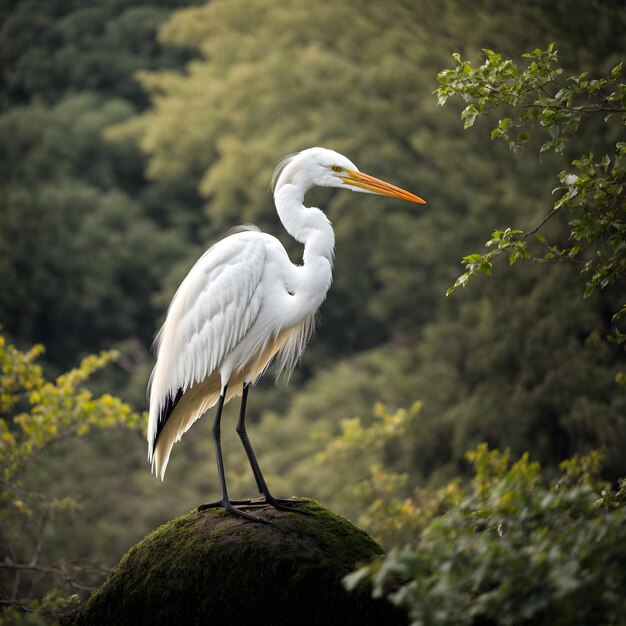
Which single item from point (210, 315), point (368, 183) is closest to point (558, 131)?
point (368, 183)

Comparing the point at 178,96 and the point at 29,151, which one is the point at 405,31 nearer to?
the point at 178,96

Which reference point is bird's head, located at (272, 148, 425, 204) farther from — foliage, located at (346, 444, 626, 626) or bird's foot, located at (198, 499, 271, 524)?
foliage, located at (346, 444, 626, 626)

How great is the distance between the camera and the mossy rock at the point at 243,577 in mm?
4504

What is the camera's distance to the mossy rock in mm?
4504

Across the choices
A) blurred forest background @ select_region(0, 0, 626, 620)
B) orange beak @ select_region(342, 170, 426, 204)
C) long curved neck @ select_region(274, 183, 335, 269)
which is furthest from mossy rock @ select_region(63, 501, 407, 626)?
blurred forest background @ select_region(0, 0, 626, 620)

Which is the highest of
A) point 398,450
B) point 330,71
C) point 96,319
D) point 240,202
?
point 330,71

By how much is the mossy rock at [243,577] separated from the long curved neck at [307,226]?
1.42 meters

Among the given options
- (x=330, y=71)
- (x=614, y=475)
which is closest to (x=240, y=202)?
(x=330, y=71)

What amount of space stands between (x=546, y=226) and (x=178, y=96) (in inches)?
674

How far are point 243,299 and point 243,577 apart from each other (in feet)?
5.25

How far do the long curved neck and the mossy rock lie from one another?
1422 mm

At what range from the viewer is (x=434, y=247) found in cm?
2016

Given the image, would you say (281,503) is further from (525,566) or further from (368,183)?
(525,566)

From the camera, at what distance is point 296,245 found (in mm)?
19625
